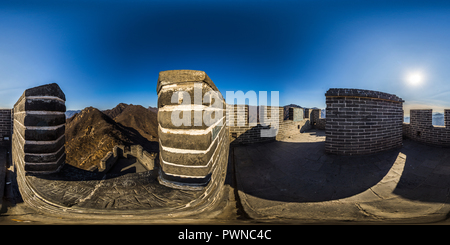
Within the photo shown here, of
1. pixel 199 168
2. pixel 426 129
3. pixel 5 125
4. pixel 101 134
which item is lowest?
pixel 101 134

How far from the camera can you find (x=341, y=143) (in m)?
4.10

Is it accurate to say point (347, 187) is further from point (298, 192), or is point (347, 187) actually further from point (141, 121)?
point (141, 121)

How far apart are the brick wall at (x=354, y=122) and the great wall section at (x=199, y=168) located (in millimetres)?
28

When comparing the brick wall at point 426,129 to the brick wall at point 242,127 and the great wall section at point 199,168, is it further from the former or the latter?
the brick wall at point 242,127

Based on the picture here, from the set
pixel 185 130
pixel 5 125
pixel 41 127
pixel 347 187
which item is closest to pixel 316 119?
pixel 347 187

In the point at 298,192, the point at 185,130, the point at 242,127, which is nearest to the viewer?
A: the point at 185,130

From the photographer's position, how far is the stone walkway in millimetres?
1793

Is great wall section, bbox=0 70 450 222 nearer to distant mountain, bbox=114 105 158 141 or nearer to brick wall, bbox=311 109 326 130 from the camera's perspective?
brick wall, bbox=311 109 326 130

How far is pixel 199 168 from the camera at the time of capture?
1265 millimetres

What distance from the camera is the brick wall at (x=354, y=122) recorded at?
4.07m

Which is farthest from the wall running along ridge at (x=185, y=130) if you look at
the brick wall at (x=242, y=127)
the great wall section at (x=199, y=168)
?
the brick wall at (x=242, y=127)

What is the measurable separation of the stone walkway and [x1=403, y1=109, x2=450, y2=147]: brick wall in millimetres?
1459

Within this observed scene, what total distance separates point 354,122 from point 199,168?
507 centimetres
